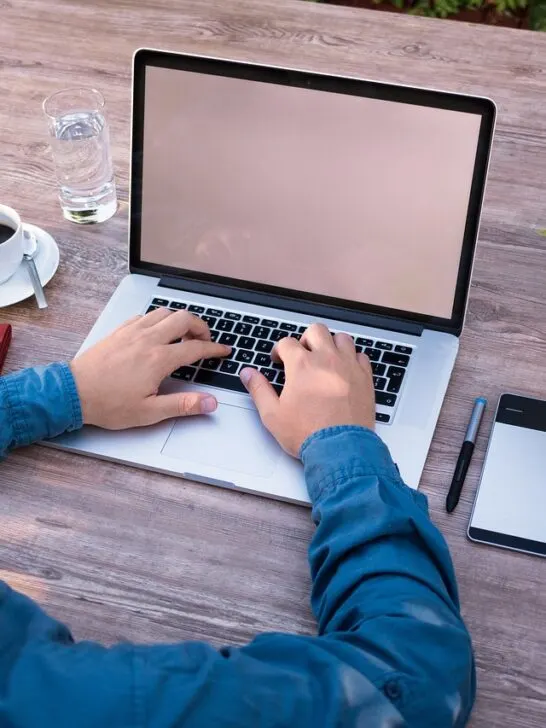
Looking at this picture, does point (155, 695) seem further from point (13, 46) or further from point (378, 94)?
point (13, 46)

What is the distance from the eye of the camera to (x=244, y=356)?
3.34 feet

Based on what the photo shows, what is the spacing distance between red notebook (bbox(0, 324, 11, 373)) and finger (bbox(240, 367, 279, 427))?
28cm

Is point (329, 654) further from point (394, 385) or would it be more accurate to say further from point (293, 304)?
point (293, 304)

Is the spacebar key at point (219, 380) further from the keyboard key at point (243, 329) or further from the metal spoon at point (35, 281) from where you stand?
the metal spoon at point (35, 281)

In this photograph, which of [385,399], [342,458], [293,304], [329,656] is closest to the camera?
[329,656]

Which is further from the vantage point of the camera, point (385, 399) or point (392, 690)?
point (385, 399)

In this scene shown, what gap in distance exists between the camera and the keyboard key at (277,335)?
3.39 ft

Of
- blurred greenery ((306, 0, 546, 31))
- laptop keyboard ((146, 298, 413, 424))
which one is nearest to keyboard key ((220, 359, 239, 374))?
laptop keyboard ((146, 298, 413, 424))

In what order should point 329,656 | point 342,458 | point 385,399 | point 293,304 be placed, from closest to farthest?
point 329,656 → point 342,458 → point 385,399 → point 293,304

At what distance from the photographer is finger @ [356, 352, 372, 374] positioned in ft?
3.20

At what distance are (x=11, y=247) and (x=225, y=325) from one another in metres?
0.27

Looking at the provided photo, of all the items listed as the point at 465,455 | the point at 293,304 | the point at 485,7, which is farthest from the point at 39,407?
the point at 485,7

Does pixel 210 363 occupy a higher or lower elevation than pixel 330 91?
lower

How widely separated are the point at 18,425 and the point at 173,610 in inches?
10.0
